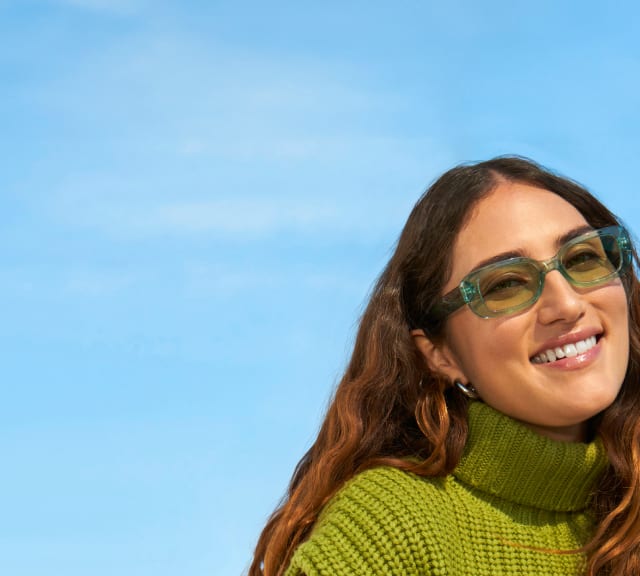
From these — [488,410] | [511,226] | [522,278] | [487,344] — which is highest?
[511,226]

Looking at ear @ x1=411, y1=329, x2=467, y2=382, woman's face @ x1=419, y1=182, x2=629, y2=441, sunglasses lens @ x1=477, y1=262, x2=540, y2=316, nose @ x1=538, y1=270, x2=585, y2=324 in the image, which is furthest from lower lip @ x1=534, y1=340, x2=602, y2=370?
ear @ x1=411, y1=329, x2=467, y2=382

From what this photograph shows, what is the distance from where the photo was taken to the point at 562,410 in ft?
12.1

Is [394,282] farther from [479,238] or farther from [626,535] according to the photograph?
[626,535]

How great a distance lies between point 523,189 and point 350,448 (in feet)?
3.94

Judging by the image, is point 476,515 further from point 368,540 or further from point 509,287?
point 509,287

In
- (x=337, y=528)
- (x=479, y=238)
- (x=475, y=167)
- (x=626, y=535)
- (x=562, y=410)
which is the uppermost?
(x=475, y=167)

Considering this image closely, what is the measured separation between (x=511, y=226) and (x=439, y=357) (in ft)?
1.94

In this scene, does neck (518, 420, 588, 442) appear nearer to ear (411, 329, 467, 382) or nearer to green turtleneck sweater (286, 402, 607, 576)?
green turtleneck sweater (286, 402, 607, 576)

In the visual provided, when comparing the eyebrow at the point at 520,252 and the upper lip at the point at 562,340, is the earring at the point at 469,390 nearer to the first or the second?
the upper lip at the point at 562,340

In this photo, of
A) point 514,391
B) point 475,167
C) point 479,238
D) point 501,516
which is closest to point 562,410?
point 514,391

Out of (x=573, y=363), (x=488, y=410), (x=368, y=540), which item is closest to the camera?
(x=368, y=540)

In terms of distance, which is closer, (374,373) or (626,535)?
(626,535)

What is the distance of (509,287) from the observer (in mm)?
3734

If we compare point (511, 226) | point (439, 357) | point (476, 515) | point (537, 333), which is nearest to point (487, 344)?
point (537, 333)
